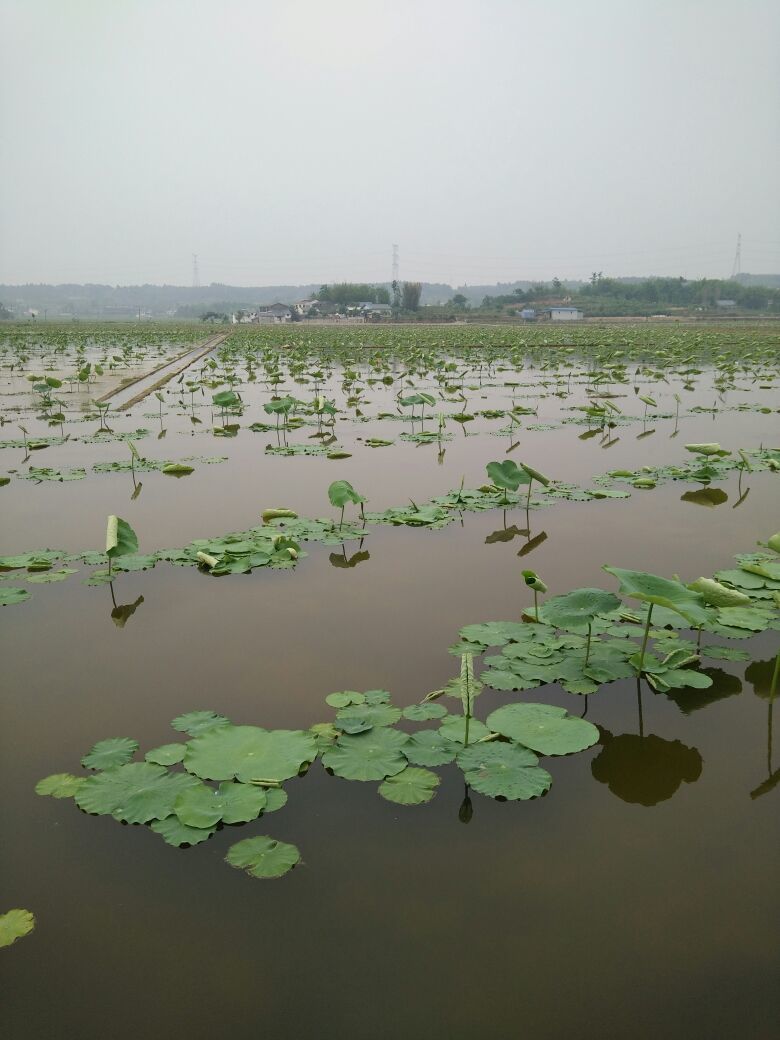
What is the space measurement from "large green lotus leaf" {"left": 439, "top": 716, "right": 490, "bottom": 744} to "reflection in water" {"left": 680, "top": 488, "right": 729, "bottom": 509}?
3246mm

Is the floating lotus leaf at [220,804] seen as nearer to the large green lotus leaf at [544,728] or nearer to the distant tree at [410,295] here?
the large green lotus leaf at [544,728]

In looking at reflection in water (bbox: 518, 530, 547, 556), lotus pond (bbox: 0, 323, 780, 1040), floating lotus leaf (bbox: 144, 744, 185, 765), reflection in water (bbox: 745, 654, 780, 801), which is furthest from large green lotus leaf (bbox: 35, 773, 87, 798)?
reflection in water (bbox: 518, 530, 547, 556)

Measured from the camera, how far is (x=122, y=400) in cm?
1064

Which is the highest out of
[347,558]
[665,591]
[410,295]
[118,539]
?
[410,295]

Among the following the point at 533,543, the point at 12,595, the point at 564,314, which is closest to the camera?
the point at 12,595

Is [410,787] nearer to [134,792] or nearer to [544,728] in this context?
[544,728]

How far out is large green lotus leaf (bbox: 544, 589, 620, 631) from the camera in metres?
2.44

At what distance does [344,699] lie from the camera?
2447mm

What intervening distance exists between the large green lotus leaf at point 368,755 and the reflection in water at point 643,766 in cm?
57

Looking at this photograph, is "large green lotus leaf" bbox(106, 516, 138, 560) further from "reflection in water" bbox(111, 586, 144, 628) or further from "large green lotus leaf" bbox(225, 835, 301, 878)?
"large green lotus leaf" bbox(225, 835, 301, 878)

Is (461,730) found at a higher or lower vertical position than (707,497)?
lower

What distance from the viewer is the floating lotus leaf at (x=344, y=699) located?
242 centimetres

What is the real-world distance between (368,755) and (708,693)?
1.23 meters

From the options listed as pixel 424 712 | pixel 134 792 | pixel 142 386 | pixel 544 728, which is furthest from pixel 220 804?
pixel 142 386
